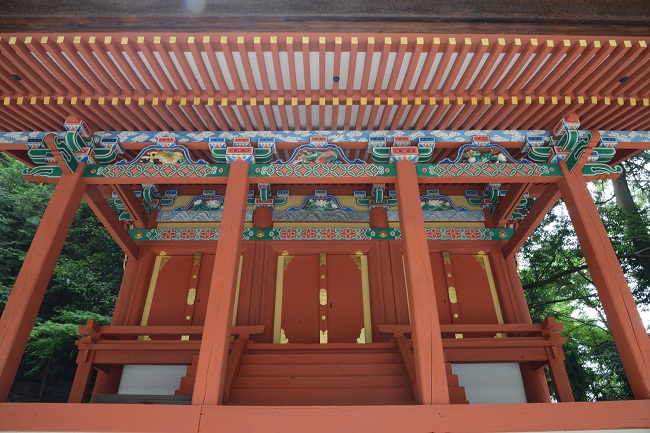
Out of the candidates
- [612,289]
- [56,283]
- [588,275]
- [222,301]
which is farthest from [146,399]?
[588,275]

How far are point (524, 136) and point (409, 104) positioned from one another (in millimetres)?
1649

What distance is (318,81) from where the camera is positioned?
179 inches

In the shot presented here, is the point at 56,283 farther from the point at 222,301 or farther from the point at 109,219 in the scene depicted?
the point at 222,301

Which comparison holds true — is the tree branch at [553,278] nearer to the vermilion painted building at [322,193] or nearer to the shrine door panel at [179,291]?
the vermilion painted building at [322,193]

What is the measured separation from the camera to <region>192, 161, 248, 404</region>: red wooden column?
11.5 feet

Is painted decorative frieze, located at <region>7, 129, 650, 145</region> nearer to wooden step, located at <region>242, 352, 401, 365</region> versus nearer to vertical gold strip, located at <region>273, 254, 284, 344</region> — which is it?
vertical gold strip, located at <region>273, 254, 284, 344</region>

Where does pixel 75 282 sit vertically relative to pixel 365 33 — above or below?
above

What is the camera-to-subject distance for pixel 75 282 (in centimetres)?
1220

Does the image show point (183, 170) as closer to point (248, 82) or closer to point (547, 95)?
point (248, 82)

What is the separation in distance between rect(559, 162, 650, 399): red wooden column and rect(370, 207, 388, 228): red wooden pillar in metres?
2.68

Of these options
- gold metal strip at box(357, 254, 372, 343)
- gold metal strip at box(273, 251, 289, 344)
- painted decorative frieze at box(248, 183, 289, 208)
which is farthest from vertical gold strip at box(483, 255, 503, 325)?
painted decorative frieze at box(248, 183, 289, 208)

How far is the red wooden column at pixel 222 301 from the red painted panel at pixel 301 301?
2162 millimetres

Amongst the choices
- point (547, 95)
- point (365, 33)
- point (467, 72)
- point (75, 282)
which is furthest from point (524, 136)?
point (75, 282)

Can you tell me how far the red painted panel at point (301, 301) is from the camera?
6.04m
